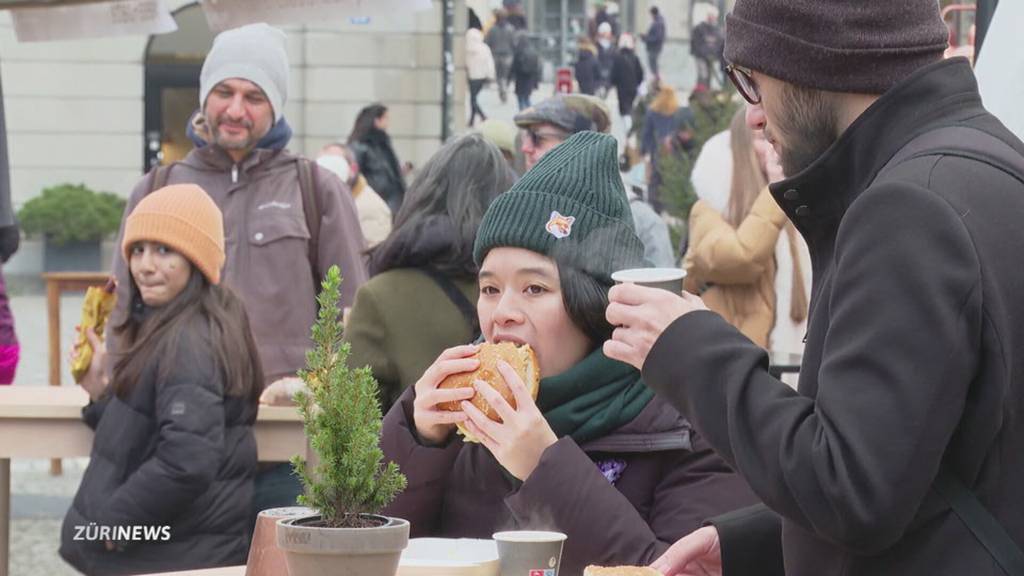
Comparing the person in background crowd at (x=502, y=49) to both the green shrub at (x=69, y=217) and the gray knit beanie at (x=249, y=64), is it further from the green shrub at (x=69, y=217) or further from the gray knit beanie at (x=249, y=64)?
the gray knit beanie at (x=249, y=64)

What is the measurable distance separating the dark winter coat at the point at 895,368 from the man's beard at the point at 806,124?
1.1 inches

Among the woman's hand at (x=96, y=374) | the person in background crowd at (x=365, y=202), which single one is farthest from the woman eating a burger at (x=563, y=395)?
the person in background crowd at (x=365, y=202)

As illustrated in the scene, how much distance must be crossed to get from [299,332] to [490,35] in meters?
21.8

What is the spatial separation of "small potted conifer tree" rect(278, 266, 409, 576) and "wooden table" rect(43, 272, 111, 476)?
813 centimetres

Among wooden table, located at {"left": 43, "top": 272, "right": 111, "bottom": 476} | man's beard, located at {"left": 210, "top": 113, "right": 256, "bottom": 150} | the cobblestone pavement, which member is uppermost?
man's beard, located at {"left": 210, "top": 113, "right": 256, "bottom": 150}

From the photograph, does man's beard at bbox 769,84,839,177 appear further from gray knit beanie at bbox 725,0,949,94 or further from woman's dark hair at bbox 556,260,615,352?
woman's dark hair at bbox 556,260,615,352

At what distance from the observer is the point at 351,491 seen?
2.26 m

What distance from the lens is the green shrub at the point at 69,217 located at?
2702 cm

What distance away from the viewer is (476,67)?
81.5ft

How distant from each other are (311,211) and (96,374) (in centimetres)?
123

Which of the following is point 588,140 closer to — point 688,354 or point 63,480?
point 688,354

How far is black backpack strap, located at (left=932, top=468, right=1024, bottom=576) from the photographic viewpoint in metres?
1.96

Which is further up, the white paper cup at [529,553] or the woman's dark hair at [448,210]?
A: the woman's dark hair at [448,210]

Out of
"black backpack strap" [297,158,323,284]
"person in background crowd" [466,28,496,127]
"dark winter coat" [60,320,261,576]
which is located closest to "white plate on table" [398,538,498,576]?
"dark winter coat" [60,320,261,576]
